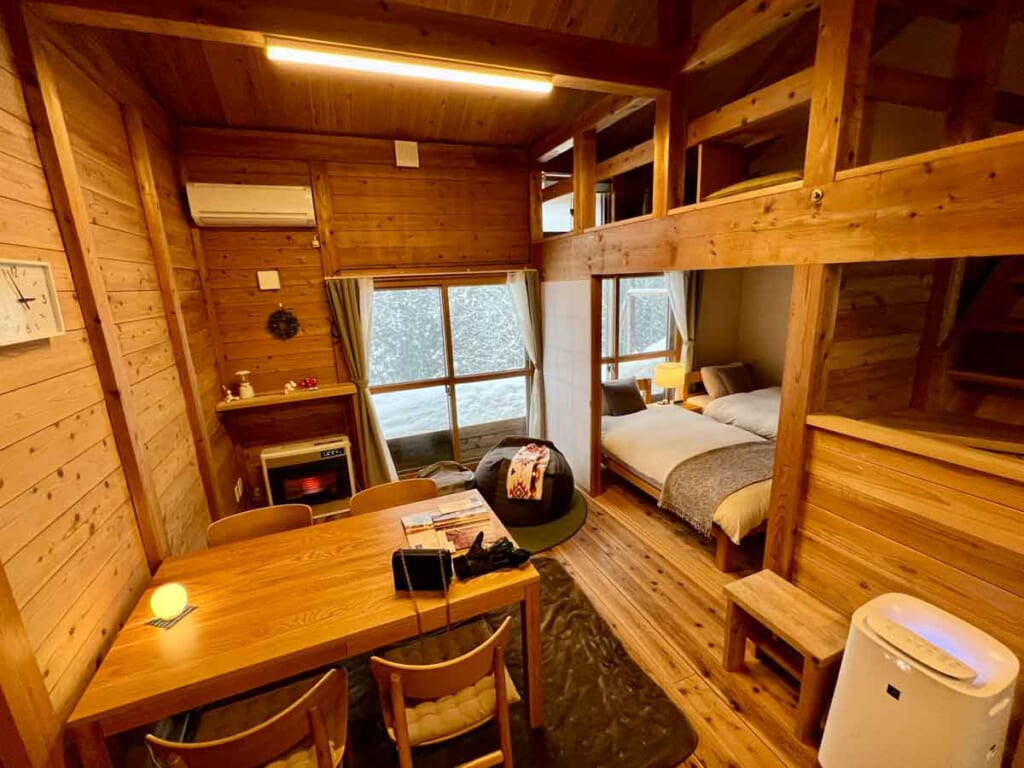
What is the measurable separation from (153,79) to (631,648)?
13.9 ft

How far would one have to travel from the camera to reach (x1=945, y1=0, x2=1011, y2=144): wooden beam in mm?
1844

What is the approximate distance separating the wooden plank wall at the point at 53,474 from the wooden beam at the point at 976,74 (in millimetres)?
3647

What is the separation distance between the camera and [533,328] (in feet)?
14.1

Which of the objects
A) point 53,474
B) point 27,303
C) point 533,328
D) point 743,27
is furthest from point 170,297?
point 743,27

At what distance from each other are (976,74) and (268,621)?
3.64 meters

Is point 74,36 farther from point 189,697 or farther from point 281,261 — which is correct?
point 189,697

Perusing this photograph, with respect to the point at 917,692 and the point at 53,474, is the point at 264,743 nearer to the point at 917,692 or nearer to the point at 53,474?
the point at 53,474

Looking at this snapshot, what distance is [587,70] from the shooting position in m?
2.21

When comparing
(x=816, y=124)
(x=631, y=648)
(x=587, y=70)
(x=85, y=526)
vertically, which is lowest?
(x=631, y=648)

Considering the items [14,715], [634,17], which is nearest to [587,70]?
[634,17]

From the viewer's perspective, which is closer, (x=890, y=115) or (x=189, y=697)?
(x=189, y=697)

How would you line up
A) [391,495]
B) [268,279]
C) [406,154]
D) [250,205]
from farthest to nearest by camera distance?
[406,154] → [268,279] → [250,205] → [391,495]

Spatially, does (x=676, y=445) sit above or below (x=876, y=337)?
below

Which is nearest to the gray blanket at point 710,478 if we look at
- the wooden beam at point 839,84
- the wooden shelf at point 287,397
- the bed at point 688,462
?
the bed at point 688,462
